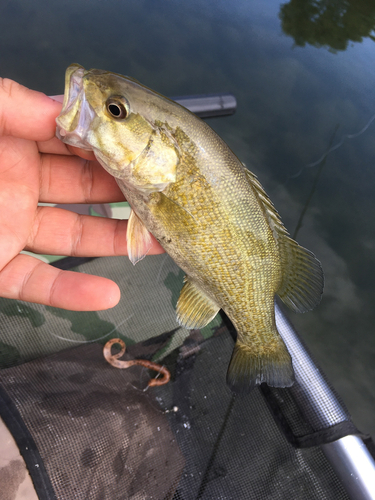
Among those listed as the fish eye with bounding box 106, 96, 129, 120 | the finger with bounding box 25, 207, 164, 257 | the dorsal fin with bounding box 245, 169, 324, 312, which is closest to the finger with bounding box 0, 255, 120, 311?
the finger with bounding box 25, 207, 164, 257

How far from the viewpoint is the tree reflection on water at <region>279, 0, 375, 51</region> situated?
5.23m

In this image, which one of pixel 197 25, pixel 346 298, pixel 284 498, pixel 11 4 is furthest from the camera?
pixel 197 25

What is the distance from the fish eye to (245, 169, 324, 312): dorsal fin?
0.73 meters

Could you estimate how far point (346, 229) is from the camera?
375 cm

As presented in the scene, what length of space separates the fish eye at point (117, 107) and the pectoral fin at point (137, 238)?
0.48 meters

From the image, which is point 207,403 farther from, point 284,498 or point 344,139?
point 344,139

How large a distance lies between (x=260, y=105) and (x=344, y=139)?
4.27ft

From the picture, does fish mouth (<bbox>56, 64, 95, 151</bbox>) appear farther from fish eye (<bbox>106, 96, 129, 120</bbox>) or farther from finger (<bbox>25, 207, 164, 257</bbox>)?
finger (<bbox>25, 207, 164, 257</bbox>)

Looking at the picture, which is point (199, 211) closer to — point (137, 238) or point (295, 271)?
point (137, 238)

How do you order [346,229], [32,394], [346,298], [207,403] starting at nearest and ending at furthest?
1. [32,394]
2. [207,403]
3. [346,298]
4. [346,229]

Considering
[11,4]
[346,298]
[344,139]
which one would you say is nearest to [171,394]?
[346,298]

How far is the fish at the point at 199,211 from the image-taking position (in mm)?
1305

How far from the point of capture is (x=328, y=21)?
18.3ft

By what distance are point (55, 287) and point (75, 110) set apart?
0.85m
